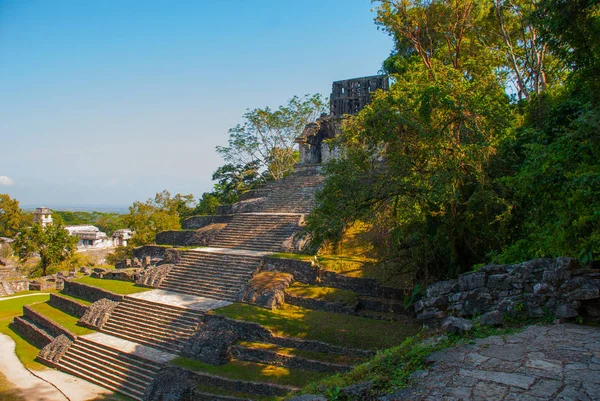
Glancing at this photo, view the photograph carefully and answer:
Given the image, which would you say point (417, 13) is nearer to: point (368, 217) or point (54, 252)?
point (368, 217)

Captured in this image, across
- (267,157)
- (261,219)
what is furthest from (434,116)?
(267,157)

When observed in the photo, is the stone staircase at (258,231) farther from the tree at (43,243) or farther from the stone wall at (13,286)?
the tree at (43,243)

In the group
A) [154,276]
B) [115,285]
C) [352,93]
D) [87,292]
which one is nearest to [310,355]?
[154,276]

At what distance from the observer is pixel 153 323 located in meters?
13.2

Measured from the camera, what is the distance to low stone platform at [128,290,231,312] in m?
13.2

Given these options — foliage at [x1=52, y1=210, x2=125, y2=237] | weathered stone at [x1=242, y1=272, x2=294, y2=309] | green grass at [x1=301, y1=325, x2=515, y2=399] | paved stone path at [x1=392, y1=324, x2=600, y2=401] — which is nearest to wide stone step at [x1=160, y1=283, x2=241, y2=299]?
weathered stone at [x1=242, y1=272, x2=294, y2=309]

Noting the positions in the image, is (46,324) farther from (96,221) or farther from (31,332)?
(96,221)

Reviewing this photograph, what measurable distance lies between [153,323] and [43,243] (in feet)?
60.8

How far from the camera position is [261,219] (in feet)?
63.2

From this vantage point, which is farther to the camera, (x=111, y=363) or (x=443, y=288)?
(x=111, y=363)

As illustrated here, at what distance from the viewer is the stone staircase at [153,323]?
1216 cm

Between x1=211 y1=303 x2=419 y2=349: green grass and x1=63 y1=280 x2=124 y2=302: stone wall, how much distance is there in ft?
17.7

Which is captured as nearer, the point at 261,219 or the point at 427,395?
the point at 427,395

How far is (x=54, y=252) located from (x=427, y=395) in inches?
1151
